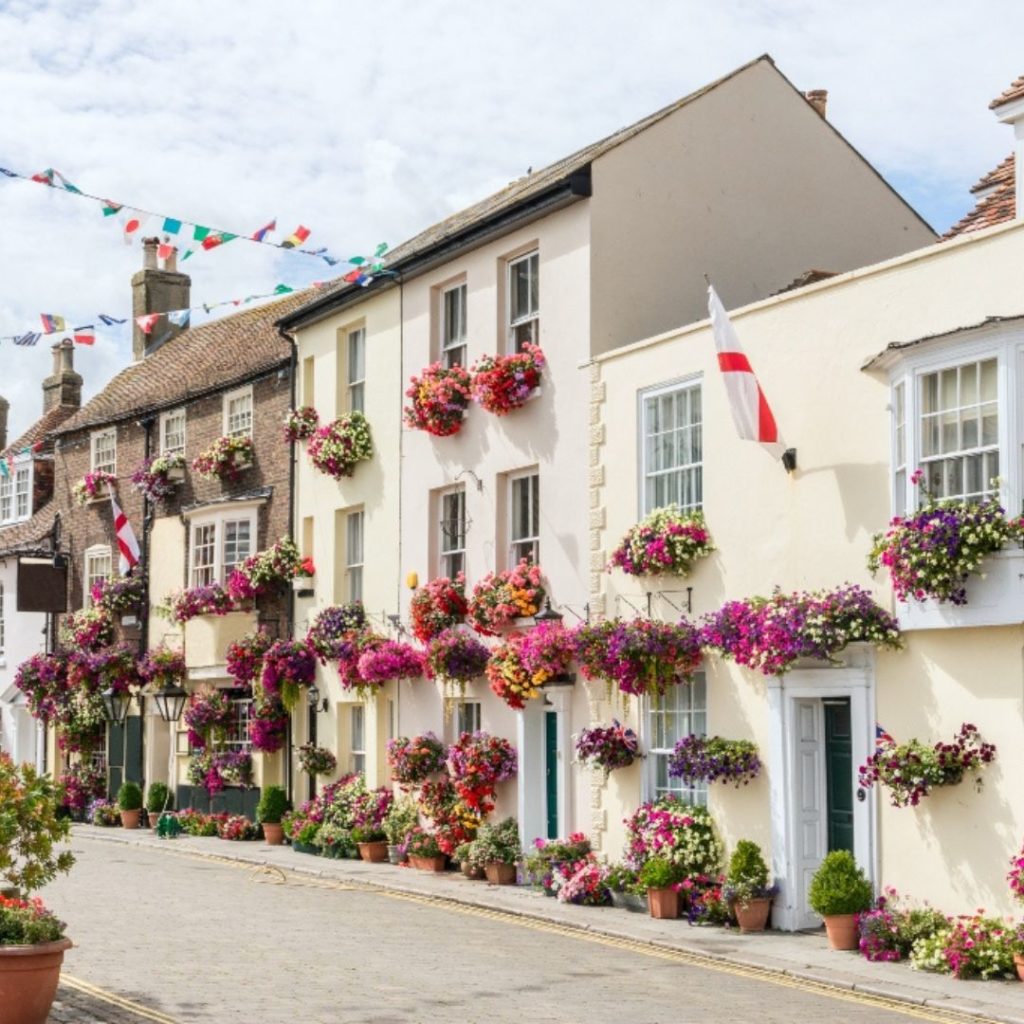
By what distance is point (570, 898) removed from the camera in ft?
63.7

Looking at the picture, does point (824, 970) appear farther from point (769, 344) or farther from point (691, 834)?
point (769, 344)

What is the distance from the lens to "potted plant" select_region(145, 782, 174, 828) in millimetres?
31609

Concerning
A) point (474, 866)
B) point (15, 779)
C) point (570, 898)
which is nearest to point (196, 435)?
point (474, 866)

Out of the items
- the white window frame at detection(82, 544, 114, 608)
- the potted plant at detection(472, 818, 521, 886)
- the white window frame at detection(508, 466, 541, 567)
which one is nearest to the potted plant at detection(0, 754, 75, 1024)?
the potted plant at detection(472, 818, 521, 886)

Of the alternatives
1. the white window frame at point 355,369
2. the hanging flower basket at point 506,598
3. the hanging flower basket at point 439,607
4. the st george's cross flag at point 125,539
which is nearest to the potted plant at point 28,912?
the hanging flower basket at point 506,598

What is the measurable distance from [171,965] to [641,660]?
6112mm

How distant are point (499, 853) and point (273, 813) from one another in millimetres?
7170

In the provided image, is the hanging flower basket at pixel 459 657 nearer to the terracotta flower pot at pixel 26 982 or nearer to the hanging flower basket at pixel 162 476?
the hanging flower basket at pixel 162 476

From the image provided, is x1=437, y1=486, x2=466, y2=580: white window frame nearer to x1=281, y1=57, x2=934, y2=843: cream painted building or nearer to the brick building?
x1=281, y1=57, x2=934, y2=843: cream painted building

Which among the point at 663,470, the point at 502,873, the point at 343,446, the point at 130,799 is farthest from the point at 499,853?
the point at 130,799

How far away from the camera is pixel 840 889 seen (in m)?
15.7

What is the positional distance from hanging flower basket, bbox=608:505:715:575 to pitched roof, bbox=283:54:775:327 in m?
4.35

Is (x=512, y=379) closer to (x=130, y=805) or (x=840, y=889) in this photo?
(x=840, y=889)

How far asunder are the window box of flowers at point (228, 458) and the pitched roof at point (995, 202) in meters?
13.2
